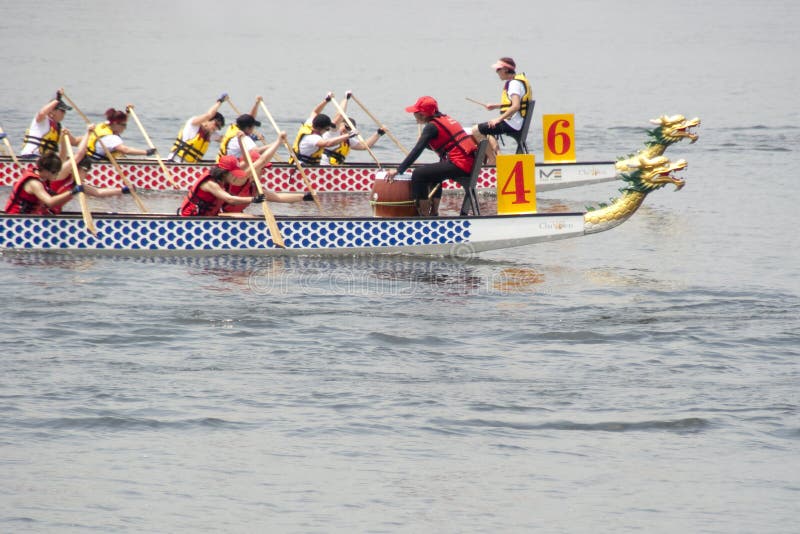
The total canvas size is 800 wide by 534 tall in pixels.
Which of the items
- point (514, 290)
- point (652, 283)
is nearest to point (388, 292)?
point (514, 290)

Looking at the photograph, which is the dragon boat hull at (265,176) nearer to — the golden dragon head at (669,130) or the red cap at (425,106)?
the golden dragon head at (669,130)

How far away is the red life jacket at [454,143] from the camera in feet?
51.8

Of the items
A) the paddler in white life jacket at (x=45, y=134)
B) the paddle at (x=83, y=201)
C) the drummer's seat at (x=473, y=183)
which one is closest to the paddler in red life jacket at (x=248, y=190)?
the paddle at (x=83, y=201)

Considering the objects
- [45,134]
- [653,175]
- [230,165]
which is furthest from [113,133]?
[653,175]

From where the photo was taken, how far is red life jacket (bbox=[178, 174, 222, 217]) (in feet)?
50.3

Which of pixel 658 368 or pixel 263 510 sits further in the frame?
pixel 658 368

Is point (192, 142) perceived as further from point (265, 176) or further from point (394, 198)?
point (394, 198)

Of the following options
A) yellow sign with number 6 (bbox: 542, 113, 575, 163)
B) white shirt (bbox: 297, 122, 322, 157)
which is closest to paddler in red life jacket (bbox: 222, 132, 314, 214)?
white shirt (bbox: 297, 122, 322, 157)

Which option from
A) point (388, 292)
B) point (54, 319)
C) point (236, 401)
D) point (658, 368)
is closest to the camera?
point (236, 401)

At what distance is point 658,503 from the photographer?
8.84 meters

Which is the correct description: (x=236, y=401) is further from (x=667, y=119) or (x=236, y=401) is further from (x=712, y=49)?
(x=712, y=49)

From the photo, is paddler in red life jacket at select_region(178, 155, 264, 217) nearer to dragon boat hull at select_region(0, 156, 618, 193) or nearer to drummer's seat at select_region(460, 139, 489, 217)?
drummer's seat at select_region(460, 139, 489, 217)

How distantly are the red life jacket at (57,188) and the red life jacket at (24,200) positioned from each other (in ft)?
0.23

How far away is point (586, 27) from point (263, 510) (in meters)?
66.5
